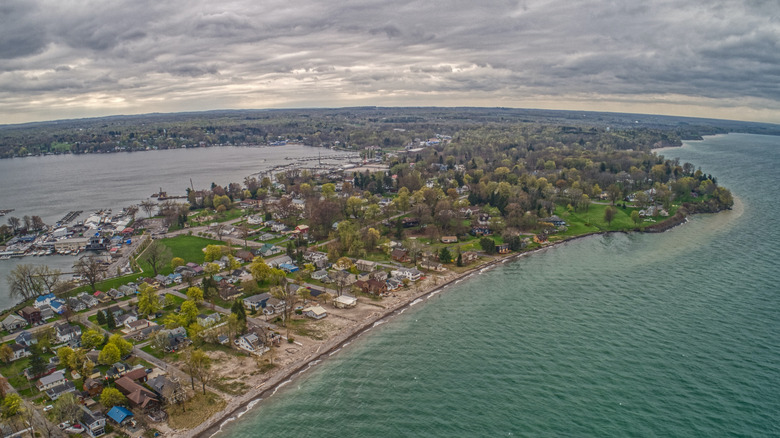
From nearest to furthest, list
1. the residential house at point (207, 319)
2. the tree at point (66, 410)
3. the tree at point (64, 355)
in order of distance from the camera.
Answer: the tree at point (66, 410)
the tree at point (64, 355)
the residential house at point (207, 319)

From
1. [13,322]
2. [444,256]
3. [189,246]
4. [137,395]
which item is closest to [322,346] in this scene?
[137,395]

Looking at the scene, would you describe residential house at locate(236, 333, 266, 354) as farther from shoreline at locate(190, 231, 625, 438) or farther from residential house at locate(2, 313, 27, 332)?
residential house at locate(2, 313, 27, 332)

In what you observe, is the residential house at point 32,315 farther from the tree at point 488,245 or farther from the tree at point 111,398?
the tree at point 488,245

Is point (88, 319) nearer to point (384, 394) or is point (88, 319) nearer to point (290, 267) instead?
point (290, 267)

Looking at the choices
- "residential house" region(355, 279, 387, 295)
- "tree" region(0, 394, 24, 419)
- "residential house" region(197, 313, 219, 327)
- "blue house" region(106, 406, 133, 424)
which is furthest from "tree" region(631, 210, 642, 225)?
"tree" region(0, 394, 24, 419)

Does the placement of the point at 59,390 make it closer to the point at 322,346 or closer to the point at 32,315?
the point at 32,315

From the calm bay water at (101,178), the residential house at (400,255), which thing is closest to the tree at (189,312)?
the calm bay water at (101,178)

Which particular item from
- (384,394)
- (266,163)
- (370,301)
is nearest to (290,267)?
(370,301)
